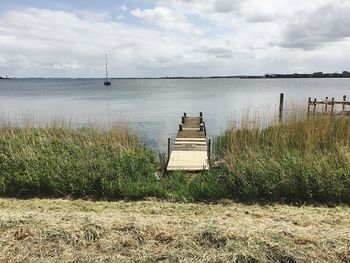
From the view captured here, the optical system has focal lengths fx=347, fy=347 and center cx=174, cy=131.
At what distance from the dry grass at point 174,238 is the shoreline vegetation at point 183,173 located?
1.05 m

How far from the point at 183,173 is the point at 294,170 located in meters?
2.47

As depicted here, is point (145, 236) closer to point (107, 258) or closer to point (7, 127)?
point (107, 258)

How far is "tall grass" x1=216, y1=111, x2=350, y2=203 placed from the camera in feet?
21.0

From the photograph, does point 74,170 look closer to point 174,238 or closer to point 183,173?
point 183,173

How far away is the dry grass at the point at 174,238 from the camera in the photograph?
12.6ft

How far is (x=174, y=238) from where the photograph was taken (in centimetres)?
421

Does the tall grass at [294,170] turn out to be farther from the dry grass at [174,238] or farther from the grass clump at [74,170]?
the grass clump at [74,170]

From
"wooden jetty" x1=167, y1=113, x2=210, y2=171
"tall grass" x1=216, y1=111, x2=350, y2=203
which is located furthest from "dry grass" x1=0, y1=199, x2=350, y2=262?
"wooden jetty" x1=167, y1=113, x2=210, y2=171

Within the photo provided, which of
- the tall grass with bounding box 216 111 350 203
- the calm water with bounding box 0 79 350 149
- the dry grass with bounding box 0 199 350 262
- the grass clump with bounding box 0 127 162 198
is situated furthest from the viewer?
the calm water with bounding box 0 79 350 149

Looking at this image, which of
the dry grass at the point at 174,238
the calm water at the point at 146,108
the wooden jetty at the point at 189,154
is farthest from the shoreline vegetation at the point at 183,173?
the calm water at the point at 146,108

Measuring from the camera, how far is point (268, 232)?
14.2ft

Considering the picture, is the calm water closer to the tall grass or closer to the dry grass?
the tall grass

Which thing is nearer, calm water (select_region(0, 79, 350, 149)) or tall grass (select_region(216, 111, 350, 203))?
tall grass (select_region(216, 111, 350, 203))

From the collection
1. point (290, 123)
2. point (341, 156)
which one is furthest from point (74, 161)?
point (290, 123)
